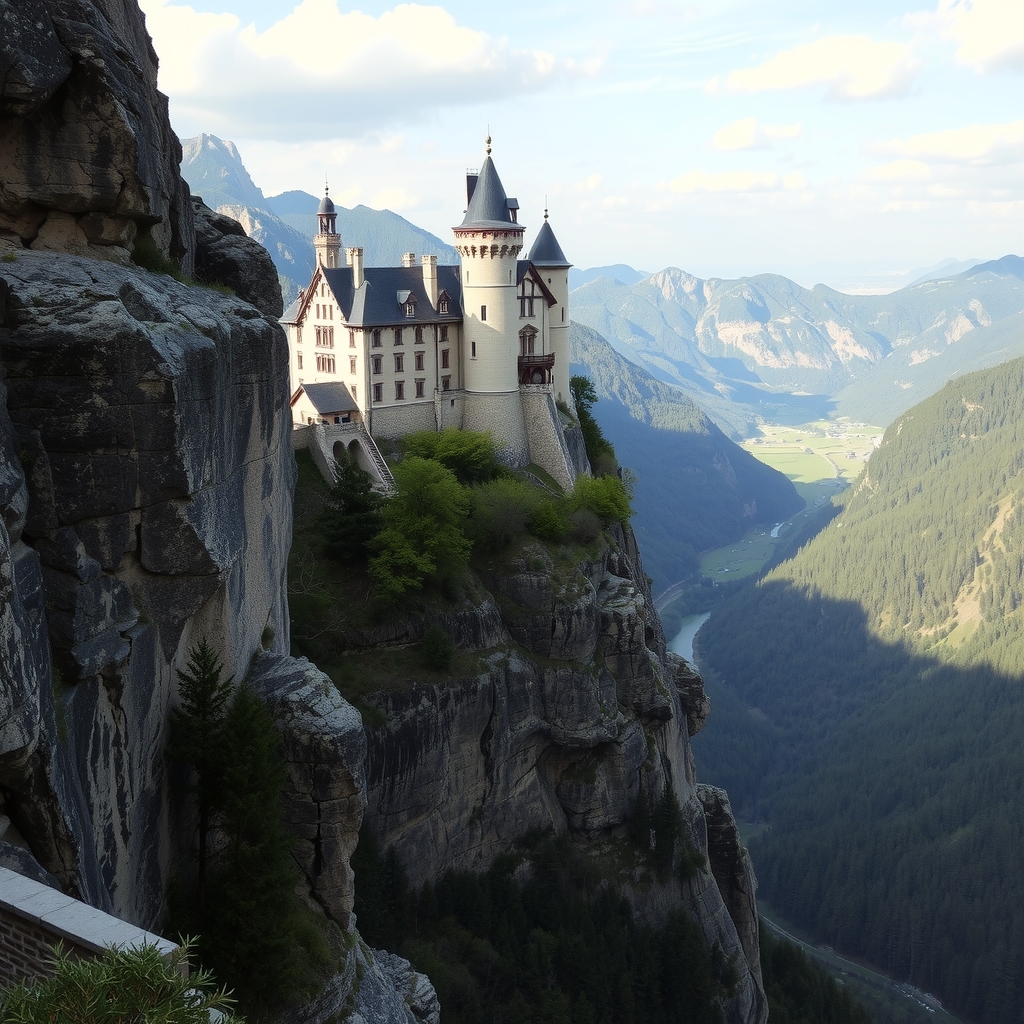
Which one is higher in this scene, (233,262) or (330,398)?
(233,262)

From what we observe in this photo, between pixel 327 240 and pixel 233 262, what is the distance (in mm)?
39989

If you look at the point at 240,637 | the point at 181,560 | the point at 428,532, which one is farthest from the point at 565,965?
the point at 181,560

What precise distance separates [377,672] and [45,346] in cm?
3647

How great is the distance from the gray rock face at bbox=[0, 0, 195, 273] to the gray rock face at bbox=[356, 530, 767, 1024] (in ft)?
107

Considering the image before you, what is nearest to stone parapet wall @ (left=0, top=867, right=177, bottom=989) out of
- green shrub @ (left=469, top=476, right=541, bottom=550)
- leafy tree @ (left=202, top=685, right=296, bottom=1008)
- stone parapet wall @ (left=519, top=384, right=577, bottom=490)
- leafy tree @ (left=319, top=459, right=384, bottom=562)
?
leafy tree @ (left=202, top=685, right=296, bottom=1008)

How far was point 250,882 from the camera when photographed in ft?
87.4

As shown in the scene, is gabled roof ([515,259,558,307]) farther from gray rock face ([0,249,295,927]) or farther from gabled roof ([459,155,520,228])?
gray rock face ([0,249,295,927])

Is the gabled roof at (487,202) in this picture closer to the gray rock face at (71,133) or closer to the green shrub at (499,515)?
the green shrub at (499,515)

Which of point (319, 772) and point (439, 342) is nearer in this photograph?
point (319, 772)

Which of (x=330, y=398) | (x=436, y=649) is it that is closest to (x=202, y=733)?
(x=436, y=649)

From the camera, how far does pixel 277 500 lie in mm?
36406

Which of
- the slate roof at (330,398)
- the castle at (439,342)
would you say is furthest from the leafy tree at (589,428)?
the slate roof at (330,398)

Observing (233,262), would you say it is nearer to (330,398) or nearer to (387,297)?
(330,398)

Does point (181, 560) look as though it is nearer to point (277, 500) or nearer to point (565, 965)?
point (277, 500)
